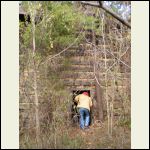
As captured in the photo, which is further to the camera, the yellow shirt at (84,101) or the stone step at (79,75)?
the stone step at (79,75)

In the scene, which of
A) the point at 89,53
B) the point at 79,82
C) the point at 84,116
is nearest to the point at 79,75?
the point at 79,82

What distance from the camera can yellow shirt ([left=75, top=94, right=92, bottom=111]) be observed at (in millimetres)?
15328

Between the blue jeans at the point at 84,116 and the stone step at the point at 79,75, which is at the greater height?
the stone step at the point at 79,75

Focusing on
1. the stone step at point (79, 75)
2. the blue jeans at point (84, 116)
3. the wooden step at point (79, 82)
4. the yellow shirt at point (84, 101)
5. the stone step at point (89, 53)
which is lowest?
the blue jeans at point (84, 116)

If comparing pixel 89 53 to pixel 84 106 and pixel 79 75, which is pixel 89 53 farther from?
pixel 84 106

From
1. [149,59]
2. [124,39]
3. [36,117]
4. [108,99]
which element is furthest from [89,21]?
[149,59]

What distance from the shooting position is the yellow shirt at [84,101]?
50.3 ft

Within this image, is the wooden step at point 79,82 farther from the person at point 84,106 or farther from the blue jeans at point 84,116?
the blue jeans at point 84,116

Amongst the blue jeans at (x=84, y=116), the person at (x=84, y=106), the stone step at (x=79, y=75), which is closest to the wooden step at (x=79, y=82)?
the stone step at (x=79, y=75)

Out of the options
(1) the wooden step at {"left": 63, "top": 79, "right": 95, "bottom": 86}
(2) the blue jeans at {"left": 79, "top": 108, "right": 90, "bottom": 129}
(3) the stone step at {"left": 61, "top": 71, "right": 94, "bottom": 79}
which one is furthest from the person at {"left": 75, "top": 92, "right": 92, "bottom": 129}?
(3) the stone step at {"left": 61, "top": 71, "right": 94, "bottom": 79}

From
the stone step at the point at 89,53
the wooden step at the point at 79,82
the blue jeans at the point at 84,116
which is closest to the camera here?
the blue jeans at the point at 84,116

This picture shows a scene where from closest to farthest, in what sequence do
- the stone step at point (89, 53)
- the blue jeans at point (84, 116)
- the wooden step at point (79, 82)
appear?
the blue jeans at point (84, 116) < the wooden step at point (79, 82) < the stone step at point (89, 53)

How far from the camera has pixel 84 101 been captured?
15344 millimetres

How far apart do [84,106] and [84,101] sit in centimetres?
18
